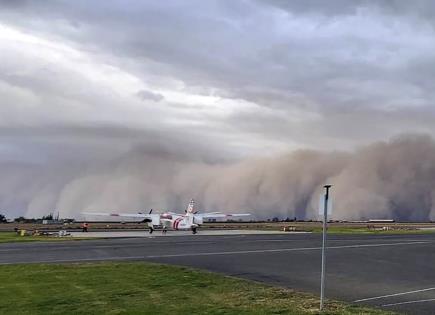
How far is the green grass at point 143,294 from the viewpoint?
45.5 feet

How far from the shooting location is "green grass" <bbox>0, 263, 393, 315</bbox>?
13.9 metres

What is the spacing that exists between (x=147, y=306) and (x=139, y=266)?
404 inches

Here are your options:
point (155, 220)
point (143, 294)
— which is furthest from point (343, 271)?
point (155, 220)

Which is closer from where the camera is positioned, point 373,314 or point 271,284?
point 373,314

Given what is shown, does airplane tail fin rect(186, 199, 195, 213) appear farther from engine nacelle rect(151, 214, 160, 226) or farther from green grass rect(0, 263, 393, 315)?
green grass rect(0, 263, 393, 315)

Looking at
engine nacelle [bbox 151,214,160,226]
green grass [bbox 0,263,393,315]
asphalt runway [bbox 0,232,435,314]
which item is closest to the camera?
green grass [bbox 0,263,393,315]

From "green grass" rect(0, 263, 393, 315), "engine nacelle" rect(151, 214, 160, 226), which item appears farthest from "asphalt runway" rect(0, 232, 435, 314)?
"engine nacelle" rect(151, 214, 160, 226)

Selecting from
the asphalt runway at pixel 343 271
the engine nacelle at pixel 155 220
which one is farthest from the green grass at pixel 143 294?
the engine nacelle at pixel 155 220

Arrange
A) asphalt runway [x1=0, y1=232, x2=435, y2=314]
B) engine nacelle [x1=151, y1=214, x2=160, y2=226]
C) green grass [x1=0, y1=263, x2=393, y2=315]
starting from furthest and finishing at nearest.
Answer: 1. engine nacelle [x1=151, y1=214, x2=160, y2=226]
2. asphalt runway [x1=0, y1=232, x2=435, y2=314]
3. green grass [x1=0, y1=263, x2=393, y2=315]

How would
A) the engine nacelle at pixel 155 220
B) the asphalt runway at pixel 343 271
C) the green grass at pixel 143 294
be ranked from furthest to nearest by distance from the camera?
the engine nacelle at pixel 155 220 → the asphalt runway at pixel 343 271 → the green grass at pixel 143 294

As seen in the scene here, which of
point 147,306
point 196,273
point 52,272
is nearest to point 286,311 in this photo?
point 147,306

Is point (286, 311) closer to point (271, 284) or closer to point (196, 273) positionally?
point (271, 284)

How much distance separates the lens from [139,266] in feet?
79.8

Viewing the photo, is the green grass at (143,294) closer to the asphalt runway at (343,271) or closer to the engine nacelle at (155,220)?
the asphalt runway at (343,271)
